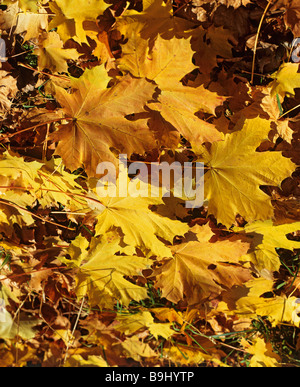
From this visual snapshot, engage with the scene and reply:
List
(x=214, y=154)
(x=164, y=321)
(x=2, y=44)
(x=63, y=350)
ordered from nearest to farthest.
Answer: (x=214, y=154) < (x=2, y=44) < (x=164, y=321) < (x=63, y=350)

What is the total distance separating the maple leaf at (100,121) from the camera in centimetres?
102

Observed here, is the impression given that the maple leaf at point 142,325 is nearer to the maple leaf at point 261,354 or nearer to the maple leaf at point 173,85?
the maple leaf at point 261,354

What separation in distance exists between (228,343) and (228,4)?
1.66m

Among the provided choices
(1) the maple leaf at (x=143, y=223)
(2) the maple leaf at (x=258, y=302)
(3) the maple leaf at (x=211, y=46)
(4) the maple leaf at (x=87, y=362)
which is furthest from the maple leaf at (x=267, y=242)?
(4) the maple leaf at (x=87, y=362)

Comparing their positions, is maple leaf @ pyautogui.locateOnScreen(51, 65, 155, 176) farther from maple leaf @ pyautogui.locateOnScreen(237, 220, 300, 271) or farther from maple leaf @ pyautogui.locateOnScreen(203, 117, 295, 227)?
maple leaf @ pyautogui.locateOnScreen(237, 220, 300, 271)

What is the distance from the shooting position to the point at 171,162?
126cm

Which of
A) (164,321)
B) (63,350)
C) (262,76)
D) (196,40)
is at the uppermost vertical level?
(196,40)

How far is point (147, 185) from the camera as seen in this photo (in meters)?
1.16

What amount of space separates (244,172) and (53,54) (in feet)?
3.14

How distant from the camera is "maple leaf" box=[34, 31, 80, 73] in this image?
50.4 inches

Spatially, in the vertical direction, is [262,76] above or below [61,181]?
above

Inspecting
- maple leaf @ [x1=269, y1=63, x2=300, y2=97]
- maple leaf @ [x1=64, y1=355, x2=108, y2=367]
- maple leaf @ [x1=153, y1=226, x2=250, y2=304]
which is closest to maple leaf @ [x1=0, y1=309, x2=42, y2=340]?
maple leaf @ [x1=64, y1=355, x2=108, y2=367]

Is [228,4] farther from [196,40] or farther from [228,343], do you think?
[228,343]

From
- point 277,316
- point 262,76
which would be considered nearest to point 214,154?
point 262,76
